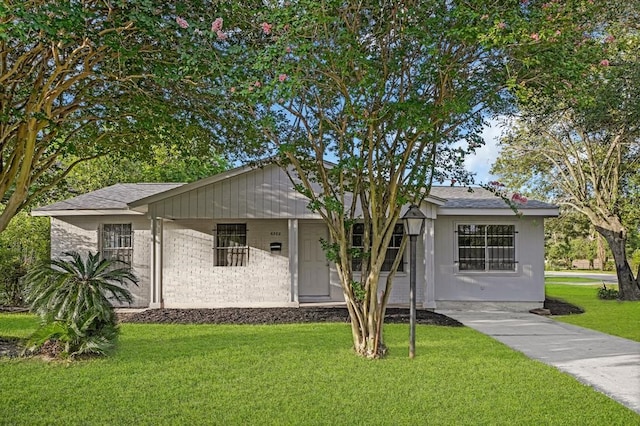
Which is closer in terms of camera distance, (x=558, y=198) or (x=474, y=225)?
(x=474, y=225)

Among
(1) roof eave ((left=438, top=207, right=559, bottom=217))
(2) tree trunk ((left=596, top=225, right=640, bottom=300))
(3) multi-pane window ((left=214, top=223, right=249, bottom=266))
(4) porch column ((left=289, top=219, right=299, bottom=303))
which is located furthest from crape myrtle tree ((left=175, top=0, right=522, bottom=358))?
(2) tree trunk ((left=596, top=225, right=640, bottom=300))

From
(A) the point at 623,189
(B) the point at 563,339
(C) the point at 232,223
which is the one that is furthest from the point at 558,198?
(C) the point at 232,223

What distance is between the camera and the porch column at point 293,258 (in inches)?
466

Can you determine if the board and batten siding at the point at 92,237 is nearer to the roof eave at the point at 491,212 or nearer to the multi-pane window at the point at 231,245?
the multi-pane window at the point at 231,245

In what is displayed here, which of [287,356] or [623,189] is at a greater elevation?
[623,189]

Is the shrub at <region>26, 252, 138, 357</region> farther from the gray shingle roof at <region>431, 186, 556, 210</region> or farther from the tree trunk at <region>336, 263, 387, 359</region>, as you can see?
the gray shingle roof at <region>431, 186, 556, 210</region>

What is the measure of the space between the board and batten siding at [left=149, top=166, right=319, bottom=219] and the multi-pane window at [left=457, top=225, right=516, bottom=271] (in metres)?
4.06

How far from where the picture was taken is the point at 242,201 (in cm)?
1204

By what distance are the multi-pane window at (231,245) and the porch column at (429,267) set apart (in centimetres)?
443

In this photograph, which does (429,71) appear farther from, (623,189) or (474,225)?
(623,189)

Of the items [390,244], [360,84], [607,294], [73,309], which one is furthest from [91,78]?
[607,294]

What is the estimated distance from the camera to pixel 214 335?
29.5 feet

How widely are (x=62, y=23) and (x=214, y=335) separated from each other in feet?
18.7

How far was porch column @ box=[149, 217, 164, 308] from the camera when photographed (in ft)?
40.1
